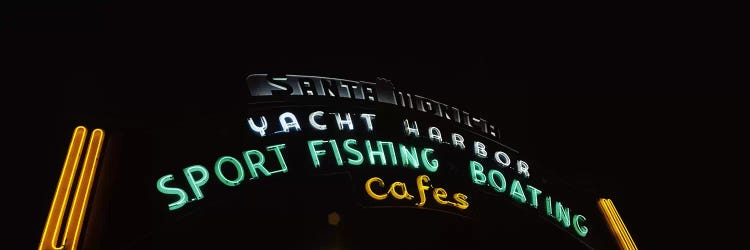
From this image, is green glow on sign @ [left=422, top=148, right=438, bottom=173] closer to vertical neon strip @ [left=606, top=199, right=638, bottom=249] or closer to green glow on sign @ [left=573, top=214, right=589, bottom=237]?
green glow on sign @ [left=573, top=214, right=589, bottom=237]

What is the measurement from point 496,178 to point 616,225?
2771mm

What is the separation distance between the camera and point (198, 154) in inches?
378

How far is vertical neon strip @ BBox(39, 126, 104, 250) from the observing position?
7.25m

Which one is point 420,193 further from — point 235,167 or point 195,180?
point 195,180

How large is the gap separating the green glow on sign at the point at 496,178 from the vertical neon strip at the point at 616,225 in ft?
8.33

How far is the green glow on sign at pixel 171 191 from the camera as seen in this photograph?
8.72m

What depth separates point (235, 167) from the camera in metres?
9.59

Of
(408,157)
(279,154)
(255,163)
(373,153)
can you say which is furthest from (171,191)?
(408,157)

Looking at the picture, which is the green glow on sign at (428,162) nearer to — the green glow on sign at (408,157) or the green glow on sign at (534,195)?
the green glow on sign at (408,157)

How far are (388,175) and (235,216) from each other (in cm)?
263

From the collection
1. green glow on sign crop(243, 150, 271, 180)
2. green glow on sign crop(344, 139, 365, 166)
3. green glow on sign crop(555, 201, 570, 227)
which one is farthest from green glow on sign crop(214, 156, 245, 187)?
green glow on sign crop(555, 201, 570, 227)

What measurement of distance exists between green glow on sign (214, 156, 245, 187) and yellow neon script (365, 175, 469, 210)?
207 cm

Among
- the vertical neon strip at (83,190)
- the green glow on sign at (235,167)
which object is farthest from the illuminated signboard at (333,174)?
the vertical neon strip at (83,190)

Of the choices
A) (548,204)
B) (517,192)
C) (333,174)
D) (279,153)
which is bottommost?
(333,174)
